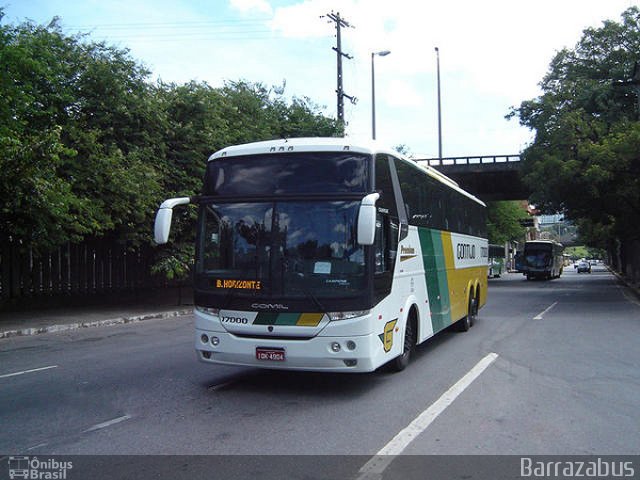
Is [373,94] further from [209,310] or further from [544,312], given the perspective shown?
[209,310]

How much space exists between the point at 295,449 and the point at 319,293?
2.10m

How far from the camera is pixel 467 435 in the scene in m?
5.62

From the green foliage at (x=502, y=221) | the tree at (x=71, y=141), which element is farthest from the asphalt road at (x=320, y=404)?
the green foliage at (x=502, y=221)

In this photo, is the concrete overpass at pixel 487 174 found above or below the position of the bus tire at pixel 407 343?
above

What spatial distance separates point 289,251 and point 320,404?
1898mm

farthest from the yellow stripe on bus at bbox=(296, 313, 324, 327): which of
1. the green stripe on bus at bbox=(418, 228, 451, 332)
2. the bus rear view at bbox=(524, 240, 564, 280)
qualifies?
the bus rear view at bbox=(524, 240, 564, 280)

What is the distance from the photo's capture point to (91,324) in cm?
1614

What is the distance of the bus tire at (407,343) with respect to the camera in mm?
8461

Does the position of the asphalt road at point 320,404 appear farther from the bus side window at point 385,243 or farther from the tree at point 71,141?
the tree at point 71,141

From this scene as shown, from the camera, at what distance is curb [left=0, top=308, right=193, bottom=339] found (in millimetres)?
14172

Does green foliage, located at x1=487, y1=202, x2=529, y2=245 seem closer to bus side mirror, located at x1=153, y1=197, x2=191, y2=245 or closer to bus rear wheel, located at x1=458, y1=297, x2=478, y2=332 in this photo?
bus rear wheel, located at x1=458, y1=297, x2=478, y2=332

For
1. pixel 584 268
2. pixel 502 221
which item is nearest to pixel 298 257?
pixel 502 221

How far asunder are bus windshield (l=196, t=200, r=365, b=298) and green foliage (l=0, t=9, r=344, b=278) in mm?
7365

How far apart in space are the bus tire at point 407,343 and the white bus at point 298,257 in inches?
17.1
